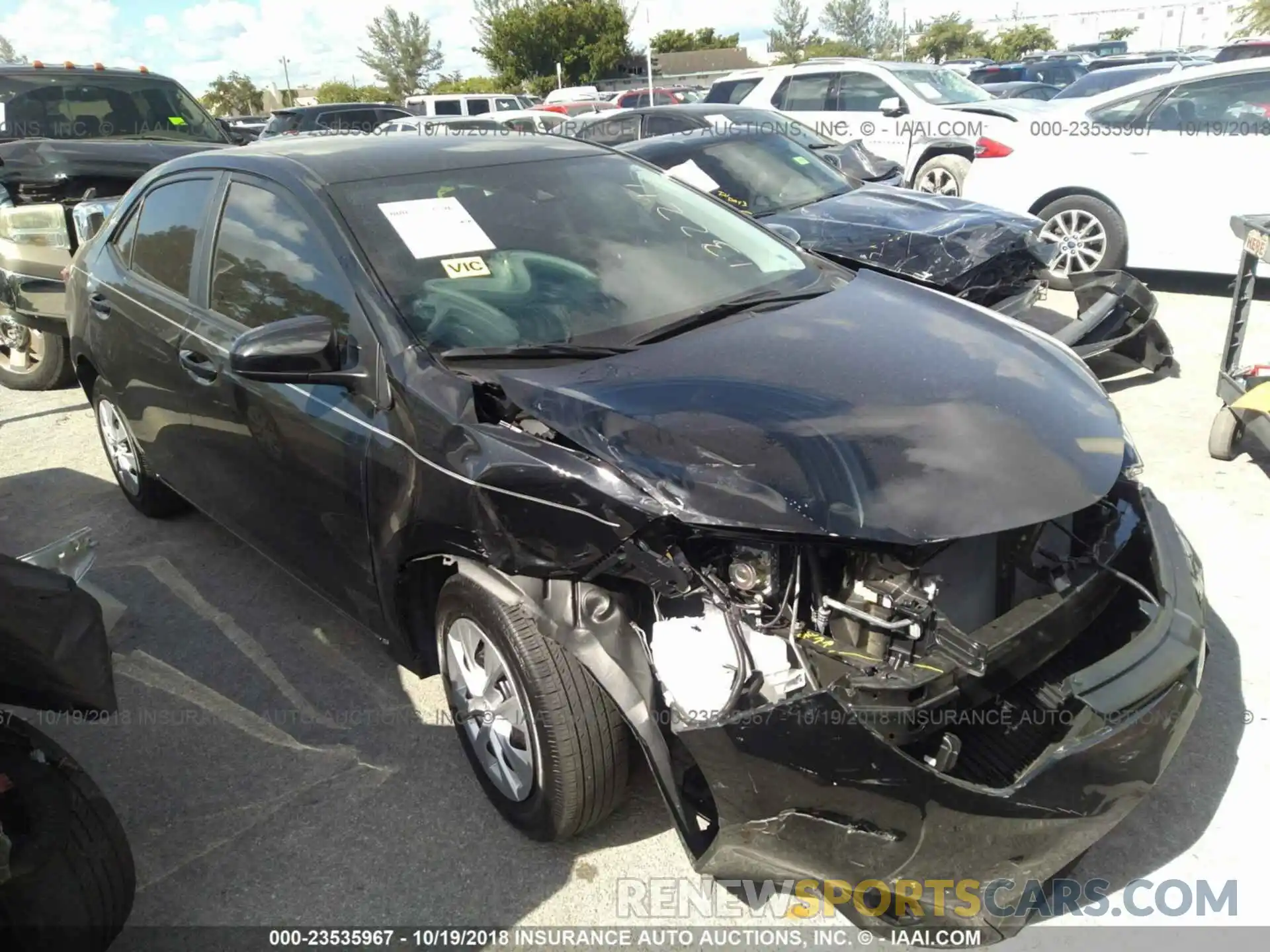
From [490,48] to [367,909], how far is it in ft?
172

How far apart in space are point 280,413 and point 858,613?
1.82 m

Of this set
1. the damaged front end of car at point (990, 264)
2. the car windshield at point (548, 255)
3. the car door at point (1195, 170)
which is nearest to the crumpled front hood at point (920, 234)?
the damaged front end of car at point (990, 264)

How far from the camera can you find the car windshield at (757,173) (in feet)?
22.1

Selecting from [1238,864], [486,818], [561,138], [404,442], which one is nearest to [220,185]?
[561,138]

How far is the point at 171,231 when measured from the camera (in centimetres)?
368

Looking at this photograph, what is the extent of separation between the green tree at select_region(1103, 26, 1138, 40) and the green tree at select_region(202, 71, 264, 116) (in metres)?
50.3

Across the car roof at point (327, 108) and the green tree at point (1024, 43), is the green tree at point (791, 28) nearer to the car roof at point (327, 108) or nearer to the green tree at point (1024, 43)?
the green tree at point (1024, 43)

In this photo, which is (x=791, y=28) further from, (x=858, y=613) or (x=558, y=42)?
(x=858, y=613)

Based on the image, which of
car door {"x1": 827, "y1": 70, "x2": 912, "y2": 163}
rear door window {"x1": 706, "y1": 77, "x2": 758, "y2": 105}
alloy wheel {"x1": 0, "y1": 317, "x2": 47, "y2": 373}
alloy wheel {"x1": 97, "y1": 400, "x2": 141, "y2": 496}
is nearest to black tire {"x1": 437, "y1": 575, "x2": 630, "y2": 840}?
alloy wheel {"x1": 97, "y1": 400, "x2": 141, "y2": 496}

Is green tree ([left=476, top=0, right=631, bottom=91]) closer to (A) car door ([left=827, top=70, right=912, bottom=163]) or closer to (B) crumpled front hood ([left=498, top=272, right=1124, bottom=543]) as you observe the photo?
(A) car door ([left=827, top=70, right=912, bottom=163])

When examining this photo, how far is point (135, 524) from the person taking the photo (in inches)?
184

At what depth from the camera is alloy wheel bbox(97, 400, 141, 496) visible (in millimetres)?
4551

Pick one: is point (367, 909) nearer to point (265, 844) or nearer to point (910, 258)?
point (265, 844)

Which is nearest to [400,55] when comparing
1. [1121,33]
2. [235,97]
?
[235,97]
